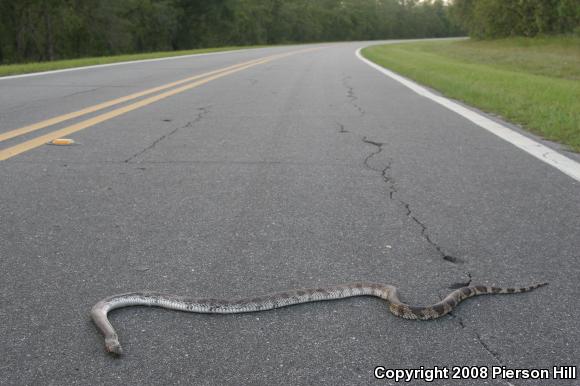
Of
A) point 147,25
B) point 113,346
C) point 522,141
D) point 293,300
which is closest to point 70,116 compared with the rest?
point 522,141

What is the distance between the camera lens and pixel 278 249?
12.0 feet

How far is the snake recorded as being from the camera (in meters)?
2.88

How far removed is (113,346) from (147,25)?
61.0 m

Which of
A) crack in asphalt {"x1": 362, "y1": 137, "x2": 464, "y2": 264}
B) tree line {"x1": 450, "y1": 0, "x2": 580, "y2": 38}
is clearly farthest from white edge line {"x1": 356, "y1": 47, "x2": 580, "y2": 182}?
tree line {"x1": 450, "y1": 0, "x2": 580, "y2": 38}

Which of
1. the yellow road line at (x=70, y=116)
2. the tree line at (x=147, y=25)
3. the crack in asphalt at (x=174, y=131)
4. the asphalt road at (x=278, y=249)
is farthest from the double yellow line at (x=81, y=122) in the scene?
the tree line at (x=147, y=25)

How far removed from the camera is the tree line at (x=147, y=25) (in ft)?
156

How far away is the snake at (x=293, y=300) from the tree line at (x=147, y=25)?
45884mm

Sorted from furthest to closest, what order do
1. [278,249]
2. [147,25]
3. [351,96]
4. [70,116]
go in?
[147,25], [351,96], [70,116], [278,249]

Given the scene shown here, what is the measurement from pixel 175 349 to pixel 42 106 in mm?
8023

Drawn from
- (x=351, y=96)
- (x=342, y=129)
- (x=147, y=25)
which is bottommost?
(x=342, y=129)

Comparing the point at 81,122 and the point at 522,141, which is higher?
the point at 81,122

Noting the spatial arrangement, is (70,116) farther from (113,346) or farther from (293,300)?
(113,346)

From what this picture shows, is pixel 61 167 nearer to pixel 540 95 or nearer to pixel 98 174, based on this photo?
pixel 98 174

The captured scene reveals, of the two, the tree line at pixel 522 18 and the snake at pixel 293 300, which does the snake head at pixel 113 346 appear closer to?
the snake at pixel 293 300
